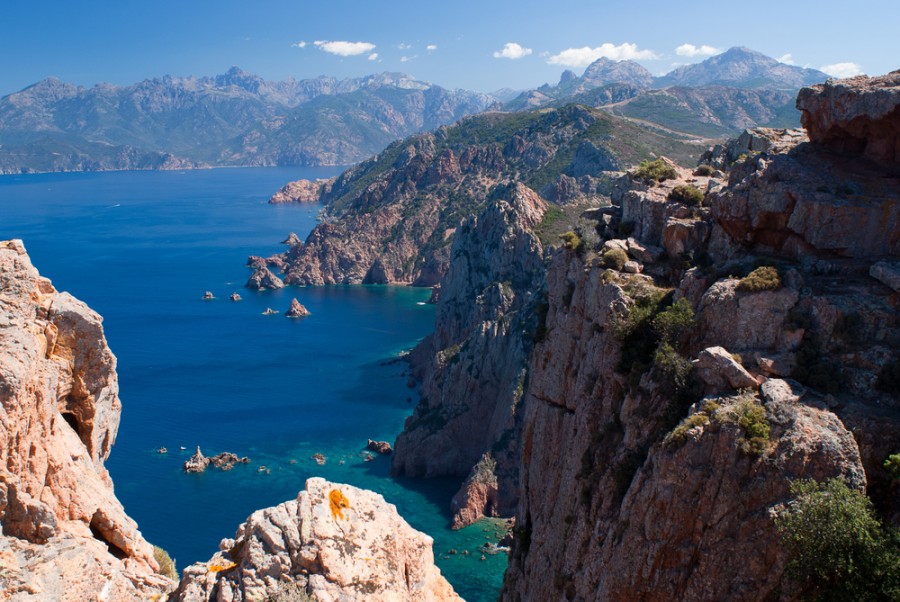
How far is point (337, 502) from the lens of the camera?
1512cm

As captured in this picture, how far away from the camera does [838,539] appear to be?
15.0 metres

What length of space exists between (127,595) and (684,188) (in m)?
22.2

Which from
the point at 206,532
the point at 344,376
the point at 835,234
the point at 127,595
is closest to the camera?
the point at 127,595

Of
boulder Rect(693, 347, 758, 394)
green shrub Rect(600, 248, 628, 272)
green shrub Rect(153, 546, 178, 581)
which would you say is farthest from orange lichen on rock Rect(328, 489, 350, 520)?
green shrub Rect(600, 248, 628, 272)

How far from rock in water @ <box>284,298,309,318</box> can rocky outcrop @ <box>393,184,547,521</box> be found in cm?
4035

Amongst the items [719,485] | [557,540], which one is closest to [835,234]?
[719,485]

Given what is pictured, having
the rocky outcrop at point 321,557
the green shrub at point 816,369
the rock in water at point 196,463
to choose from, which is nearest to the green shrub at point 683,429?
the green shrub at point 816,369

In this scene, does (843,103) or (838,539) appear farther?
(843,103)

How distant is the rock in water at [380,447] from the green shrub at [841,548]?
7002 cm

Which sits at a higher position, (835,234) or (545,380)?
(835,234)

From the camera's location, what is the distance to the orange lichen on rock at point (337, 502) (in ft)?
48.8

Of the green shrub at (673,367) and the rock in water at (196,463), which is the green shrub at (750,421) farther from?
the rock in water at (196,463)

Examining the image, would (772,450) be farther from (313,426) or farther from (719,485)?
(313,426)

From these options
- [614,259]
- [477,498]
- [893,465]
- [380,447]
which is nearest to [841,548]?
[893,465]
